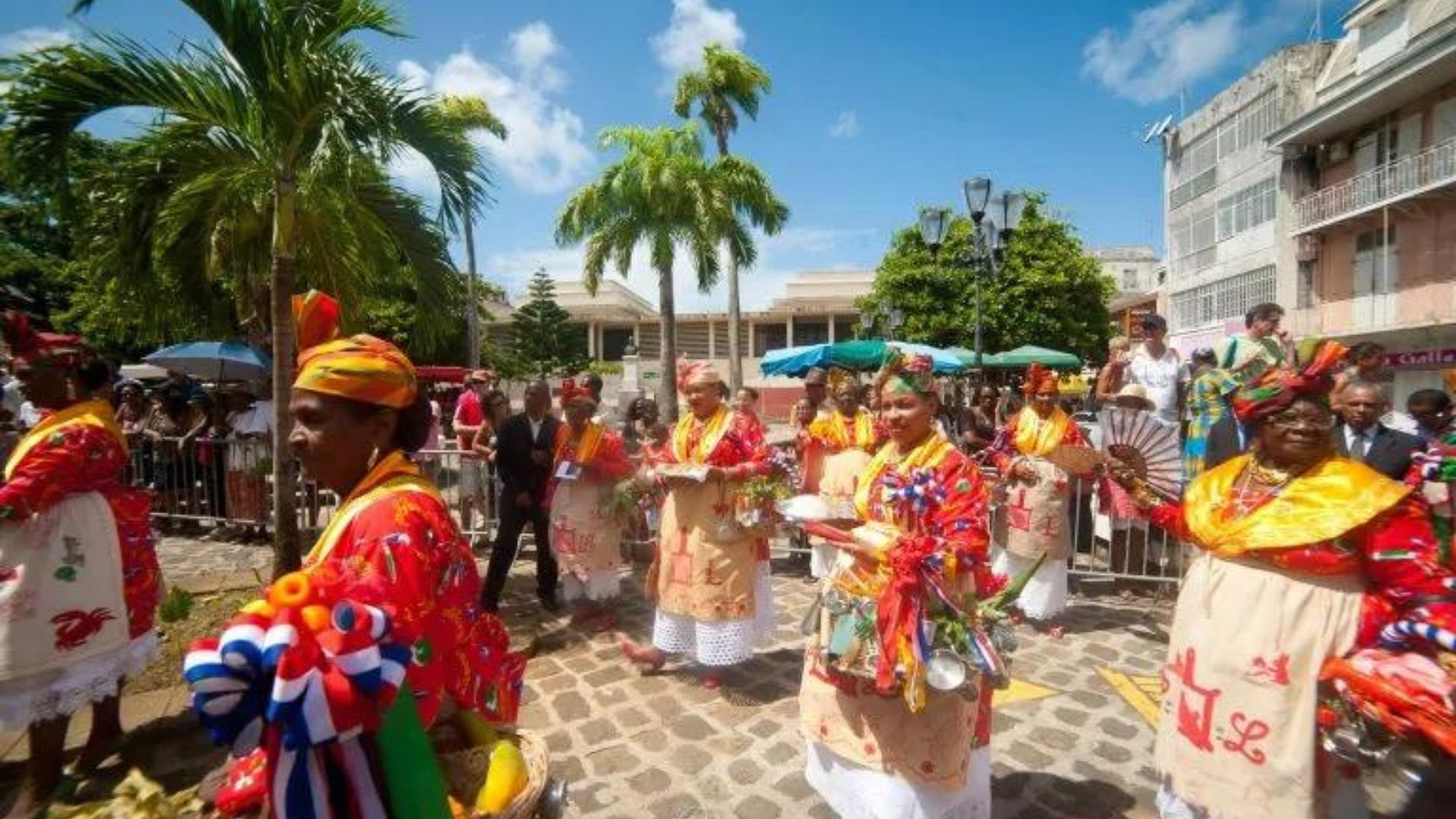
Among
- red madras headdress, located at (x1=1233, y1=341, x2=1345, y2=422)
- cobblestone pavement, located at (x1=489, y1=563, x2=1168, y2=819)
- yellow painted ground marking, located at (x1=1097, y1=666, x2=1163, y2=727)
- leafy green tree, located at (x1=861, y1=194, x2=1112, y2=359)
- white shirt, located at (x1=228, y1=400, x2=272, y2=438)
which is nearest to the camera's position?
red madras headdress, located at (x1=1233, y1=341, x2=1345, y2=422)

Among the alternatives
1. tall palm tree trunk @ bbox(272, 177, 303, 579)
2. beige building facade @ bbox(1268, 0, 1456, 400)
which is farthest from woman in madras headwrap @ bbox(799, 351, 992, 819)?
beige building facade @ bbox(1268, 0, 1456, 400)

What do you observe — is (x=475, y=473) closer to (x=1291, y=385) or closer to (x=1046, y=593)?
(x=1046, y=593)

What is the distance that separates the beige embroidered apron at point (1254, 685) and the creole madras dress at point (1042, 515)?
3047 mm

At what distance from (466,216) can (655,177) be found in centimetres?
1457

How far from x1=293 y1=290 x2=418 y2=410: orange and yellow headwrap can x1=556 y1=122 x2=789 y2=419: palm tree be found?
1849 cm

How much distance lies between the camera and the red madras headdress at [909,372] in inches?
117

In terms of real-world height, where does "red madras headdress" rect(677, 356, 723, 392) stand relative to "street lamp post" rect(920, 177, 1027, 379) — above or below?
below

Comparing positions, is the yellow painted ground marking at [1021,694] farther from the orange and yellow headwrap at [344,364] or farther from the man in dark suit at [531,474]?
the orange and yellow headwrap at [344,364]

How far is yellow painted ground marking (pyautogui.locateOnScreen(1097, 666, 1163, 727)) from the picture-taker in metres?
4.30

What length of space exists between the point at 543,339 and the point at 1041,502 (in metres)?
36.6

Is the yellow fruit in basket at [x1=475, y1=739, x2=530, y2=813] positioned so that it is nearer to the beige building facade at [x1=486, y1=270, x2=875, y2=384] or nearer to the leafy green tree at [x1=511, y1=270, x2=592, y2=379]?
the leafy green tree at [x1=511, y1=270, x2=592, y2=379]

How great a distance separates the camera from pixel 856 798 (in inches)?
111

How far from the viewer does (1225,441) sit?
4711 millimetres

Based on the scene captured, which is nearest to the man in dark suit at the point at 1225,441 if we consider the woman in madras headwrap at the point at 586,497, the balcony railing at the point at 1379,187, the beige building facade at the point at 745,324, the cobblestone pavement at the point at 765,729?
the cobblestone pavement at the point at 765,729
